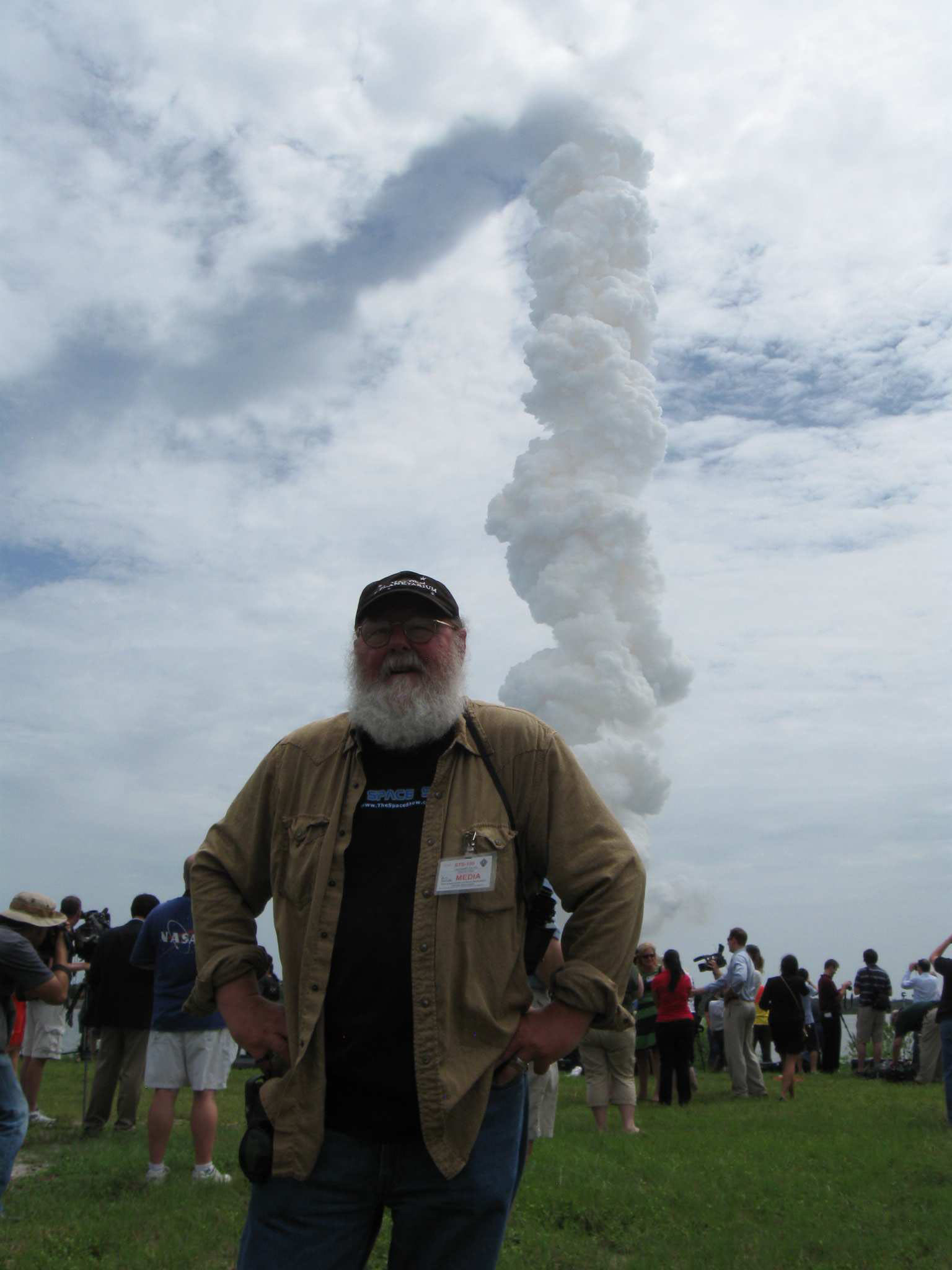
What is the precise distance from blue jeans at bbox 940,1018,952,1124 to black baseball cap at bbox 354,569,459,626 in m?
8.24

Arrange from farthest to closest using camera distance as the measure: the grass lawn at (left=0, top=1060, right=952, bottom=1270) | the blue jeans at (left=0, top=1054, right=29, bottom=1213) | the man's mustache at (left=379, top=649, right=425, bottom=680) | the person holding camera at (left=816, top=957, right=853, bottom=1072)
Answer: the person holding camera at (left=816, top=957, right=853, bottom=1072) → the grass lawn at (left=0, top=1060, right=952, bottom=1270) → the blue jeans at (left=0, top=1054, right=29, bottom=1213) → the man's mustache at (left=379, top=649, right=425, bottom=680)

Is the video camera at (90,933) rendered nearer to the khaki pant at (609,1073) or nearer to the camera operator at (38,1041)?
the camera operator at (38,1041)

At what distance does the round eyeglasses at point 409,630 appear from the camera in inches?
121

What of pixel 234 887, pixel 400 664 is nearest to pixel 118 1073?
pixel 234 887

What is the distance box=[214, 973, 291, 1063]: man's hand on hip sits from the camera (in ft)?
8.67

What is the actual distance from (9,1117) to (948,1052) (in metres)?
7.69

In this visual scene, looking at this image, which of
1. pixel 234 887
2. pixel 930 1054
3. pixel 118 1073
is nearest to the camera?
pixel 234 887

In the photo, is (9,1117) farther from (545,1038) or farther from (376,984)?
(545,1038)

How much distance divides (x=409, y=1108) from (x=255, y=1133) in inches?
14.5

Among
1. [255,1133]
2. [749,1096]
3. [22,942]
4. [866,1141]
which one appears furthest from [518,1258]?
[749,1096]

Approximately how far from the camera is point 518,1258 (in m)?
5.75

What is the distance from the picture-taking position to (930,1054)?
1580cm

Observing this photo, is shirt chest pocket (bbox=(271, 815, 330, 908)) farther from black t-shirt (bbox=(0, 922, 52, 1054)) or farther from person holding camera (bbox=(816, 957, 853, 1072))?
person holding camera (bbox=(816, 957, 853, 1072))

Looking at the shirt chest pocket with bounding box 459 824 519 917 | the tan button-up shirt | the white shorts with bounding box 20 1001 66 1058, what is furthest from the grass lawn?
the shirt chest pocket with bounding box 459 824 519 917
